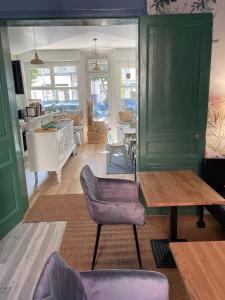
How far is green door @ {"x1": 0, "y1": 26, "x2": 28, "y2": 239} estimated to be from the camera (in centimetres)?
258

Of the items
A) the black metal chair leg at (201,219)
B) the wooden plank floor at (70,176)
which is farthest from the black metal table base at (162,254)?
the wooden plank floor at (70,176)

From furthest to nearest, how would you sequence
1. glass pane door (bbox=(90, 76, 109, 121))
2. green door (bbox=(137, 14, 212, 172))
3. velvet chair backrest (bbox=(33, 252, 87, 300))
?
1. glass pane door (bbox=(90, 76, 109, 121))
2. green door (bbox=(137, 14, 212, 172))
3. velvet chair backrest (bbox=(33, 252, 87, 300))

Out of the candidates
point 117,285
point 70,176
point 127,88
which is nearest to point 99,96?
point 127,88

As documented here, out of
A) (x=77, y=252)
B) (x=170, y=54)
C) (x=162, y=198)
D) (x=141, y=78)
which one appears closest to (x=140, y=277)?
(x=162, y=198)

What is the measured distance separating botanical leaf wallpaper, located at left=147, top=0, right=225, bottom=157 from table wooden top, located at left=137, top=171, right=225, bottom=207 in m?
0.74

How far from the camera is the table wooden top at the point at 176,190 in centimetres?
177

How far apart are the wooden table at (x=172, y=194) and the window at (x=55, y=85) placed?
5.86 meters

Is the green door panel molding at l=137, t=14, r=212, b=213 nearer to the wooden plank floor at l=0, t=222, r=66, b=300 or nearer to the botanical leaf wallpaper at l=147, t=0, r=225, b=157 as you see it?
the botanical leaf wallpaper at l=147, t=0, r=225, b=157

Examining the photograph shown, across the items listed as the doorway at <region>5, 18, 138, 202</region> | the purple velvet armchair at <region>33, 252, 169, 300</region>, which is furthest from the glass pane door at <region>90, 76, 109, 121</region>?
the purple velvet armchair at <region>33, 252, 169, 300</region>

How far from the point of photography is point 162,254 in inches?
87.6

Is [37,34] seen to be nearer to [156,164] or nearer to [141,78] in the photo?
[141,78]

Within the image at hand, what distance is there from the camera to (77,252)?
2332 millimetres

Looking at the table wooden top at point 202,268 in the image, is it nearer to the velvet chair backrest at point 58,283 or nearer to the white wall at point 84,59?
the velvet chair backrest at point 58,283

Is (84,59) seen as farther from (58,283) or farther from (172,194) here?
(58,283)
